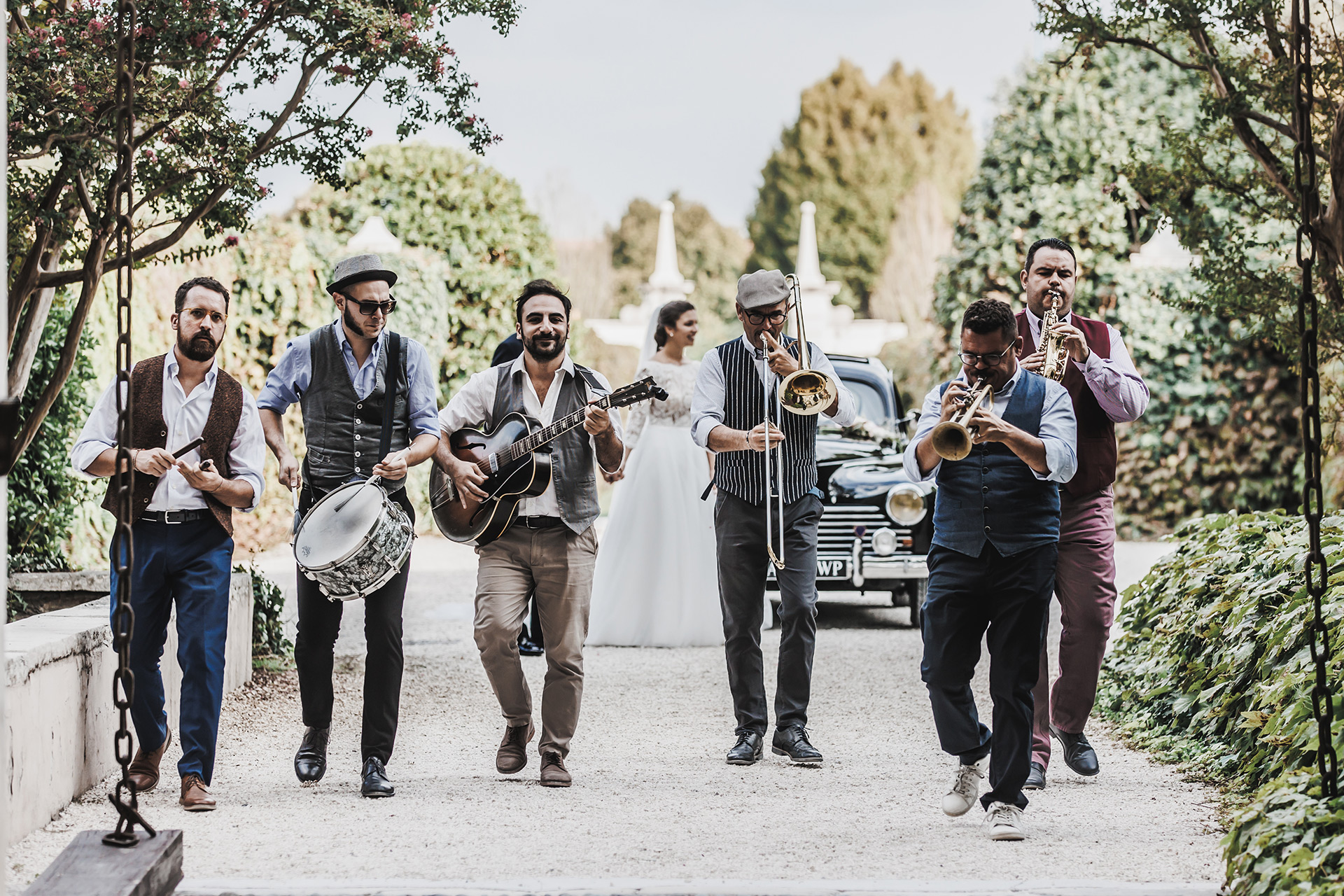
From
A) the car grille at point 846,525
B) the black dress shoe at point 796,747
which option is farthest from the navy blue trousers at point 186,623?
the car grille at point 846,525

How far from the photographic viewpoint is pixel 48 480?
26.5ft

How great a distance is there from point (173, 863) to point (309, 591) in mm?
1565

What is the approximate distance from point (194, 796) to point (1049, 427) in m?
3.20

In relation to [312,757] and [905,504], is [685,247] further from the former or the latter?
[312,757]

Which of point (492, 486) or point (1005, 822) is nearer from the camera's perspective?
point (1005, 822)

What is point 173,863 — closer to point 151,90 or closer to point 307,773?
point 307,773

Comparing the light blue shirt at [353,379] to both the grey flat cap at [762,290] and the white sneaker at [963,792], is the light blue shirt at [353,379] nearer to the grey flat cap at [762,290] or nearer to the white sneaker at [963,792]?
the grey flat cap at [762,290]

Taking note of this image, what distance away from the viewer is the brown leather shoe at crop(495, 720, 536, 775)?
5621 mm

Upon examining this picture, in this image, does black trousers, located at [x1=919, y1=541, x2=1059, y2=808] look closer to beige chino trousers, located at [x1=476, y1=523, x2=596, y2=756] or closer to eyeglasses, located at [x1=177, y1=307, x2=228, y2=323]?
beige chino trousers, located at [x1=476, y1=523, x2=596, y2=756]

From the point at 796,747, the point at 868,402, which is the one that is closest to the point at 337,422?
the point at 796,747

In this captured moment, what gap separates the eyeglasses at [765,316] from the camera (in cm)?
594

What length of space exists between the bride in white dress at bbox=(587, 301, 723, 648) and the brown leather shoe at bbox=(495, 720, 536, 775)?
343cm

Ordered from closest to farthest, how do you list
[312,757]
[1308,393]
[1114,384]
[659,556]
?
1. [1308,393]
2. [1114,384]
3. [312,757]
4. [659,556]

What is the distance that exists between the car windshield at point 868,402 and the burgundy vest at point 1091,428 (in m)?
5.11
